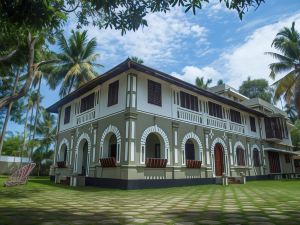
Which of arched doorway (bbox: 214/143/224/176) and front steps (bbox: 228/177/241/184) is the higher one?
arched doorway (bbox: 214/143/224/176)

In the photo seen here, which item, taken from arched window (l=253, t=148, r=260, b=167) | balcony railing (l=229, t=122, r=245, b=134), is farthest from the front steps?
arched window (l=253, t=148, r=260, b=167)

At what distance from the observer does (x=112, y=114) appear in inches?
521

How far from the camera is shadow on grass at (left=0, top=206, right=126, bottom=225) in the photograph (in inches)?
164

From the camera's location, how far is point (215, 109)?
17672mm

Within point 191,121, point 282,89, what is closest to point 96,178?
point 191,121

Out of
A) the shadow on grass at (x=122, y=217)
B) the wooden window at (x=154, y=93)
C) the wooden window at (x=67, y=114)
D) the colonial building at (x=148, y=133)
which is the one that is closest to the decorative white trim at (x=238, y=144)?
the colonial building at (x=148, y=133)

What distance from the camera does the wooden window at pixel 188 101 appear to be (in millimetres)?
15107

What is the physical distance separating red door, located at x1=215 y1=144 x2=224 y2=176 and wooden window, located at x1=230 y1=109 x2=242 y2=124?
305 centimetres

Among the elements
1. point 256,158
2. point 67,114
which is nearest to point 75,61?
point 67,114

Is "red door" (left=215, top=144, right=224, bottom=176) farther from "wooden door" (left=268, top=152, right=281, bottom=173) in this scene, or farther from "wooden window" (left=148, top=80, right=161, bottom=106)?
"wooden door" (left=268, top=152, right=281, bottom=173)

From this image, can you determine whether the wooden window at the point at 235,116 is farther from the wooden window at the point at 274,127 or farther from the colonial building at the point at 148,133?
the wooden window at the point at 274,127

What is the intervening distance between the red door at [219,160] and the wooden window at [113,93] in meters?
8.24

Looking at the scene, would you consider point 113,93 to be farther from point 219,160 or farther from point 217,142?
point 219,160

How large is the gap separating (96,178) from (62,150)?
23.6 feet
